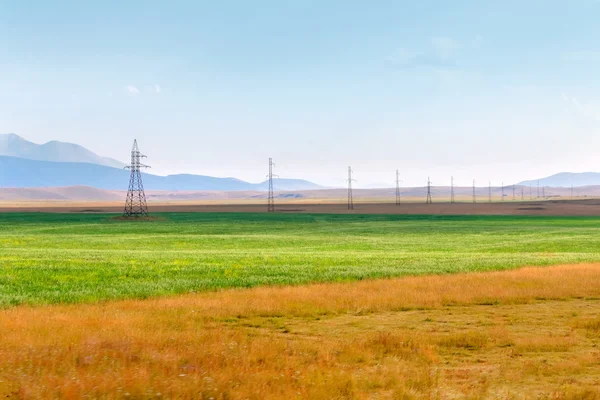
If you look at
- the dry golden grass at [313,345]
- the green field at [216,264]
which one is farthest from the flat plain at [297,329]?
the green field at [216,264]

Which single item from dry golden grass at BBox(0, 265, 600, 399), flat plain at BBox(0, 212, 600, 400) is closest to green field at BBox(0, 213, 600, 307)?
flat plain at BBox(0, 212, 600, 400)

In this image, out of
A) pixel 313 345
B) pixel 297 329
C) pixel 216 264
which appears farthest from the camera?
pixel 216 264

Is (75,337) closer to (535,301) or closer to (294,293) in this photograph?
(294,293)

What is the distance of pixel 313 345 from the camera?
16125 millimetres

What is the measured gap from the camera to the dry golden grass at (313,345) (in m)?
12.0

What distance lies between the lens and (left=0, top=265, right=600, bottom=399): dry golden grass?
39.3ft

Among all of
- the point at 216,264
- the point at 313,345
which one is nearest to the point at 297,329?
the point at 313,345

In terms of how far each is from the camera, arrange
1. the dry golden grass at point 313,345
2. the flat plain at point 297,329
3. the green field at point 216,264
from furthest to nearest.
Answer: the green field at point 216,264 → the flat plain at point 297,329 → the dry golden grass at point 313,345

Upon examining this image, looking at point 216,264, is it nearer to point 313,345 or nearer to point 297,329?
point 297,329

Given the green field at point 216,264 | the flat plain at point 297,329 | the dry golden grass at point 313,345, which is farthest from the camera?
the green field at point 216,264

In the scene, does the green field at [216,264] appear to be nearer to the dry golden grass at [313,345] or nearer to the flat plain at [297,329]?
the flat plain at [297,329]

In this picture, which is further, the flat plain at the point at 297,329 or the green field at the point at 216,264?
the green field at the point at 216,264

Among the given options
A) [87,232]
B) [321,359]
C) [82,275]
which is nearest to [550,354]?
[321,359]

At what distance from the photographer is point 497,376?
45.0 feet
